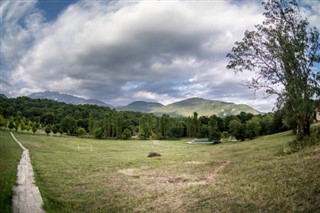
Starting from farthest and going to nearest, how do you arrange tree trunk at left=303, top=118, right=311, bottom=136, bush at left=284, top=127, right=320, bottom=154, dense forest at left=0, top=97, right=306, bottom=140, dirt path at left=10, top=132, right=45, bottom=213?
1. dense forest at left=0, top=97, right=306, bottom=140
2. tree trunk at left=303, top=118, right=311, bottom=136
3. bush at left=284, top=127, right=320, bottom=154
4. dirt path at left=10, top=132, right=45, bottom=213

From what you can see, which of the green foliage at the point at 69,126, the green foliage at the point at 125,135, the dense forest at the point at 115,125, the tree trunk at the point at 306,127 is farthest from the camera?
the green foliage at the point at 69,126

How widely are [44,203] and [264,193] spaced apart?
41.9 feet

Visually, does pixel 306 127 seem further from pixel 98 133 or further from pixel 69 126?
pixel 69 126

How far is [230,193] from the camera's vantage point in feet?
51.8

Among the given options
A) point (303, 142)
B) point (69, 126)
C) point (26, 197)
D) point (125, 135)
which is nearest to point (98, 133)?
point (125, 135)

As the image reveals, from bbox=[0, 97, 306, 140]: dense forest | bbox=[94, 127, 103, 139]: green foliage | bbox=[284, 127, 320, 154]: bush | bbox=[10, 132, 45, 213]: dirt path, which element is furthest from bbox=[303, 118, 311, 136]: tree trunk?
bbox=[94, 127, 103, 139]: green foliage

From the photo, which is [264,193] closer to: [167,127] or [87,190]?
[87,190]

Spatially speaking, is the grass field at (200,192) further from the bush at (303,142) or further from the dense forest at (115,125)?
the dense forest at (115,125)

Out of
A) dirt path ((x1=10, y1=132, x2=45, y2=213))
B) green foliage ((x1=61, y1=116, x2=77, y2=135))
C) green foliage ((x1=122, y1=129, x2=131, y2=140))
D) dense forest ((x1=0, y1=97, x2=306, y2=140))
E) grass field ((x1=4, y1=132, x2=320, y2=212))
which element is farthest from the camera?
green foliage ((x1=61, y1=116, x2=77, y2=135))

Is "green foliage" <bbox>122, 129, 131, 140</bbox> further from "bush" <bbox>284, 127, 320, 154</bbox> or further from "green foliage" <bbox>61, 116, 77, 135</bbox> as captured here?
"bush" <bbox>284, 127, 320, 154</bbox>

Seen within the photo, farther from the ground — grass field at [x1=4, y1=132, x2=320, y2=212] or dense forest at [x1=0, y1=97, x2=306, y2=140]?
dense forest at [x1=0, y1=97, x2=306, y2=140]

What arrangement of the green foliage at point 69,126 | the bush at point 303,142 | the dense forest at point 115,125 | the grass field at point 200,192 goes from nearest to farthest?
the grass field at point 200,192 → the bush at point 303,142 → the dense forest at point 115,125 → the green foliage at point 69,126

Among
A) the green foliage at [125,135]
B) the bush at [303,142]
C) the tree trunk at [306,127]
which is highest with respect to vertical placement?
the tree trunk at [306,127]

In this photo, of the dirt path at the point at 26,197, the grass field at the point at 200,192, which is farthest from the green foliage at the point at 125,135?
the dirt path at the point at 26,197
